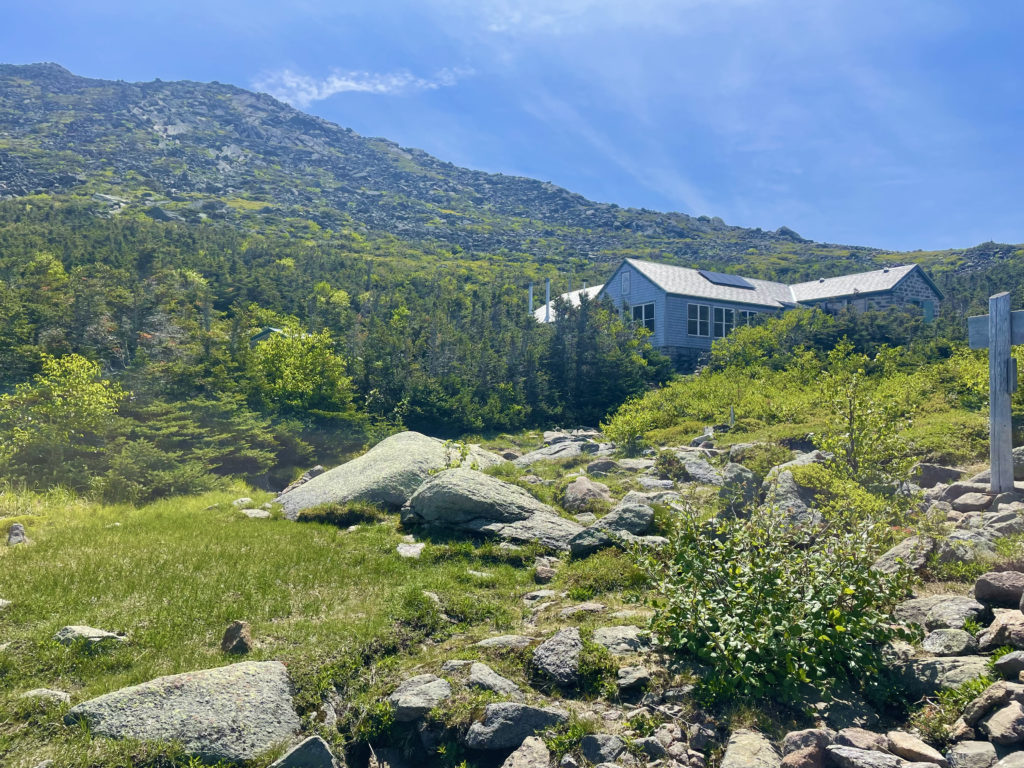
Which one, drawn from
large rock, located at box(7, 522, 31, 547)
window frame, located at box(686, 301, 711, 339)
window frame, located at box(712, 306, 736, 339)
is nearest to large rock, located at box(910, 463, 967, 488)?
large rock, located at box(7, 522, 31, 547)

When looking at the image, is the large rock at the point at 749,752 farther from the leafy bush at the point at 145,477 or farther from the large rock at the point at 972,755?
the leafy bush at the point at 145,477

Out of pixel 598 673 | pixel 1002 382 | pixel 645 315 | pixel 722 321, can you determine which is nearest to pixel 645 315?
pixel 645 315

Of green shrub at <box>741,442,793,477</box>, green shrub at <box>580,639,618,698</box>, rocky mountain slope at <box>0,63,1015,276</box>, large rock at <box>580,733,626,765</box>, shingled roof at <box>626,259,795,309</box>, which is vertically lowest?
large rock at <box>580,733,626,765</box>

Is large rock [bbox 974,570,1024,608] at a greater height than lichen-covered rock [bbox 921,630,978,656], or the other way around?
large rock [bbox 974,570,1024,608]

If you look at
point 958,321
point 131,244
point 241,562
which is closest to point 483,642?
point 241,562

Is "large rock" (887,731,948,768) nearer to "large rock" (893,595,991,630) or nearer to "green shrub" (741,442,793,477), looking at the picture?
"large rock" (893,595,991,630)

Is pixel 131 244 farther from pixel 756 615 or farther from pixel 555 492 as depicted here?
pixel 756 615

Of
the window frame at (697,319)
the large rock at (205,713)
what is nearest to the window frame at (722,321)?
the window frame at (697,319)

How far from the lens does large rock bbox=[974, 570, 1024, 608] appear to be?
217 inches

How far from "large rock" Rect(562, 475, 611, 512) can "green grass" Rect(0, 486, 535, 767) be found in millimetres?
3290

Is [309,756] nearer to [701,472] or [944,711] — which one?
[944,711]

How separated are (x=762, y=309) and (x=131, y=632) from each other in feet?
130

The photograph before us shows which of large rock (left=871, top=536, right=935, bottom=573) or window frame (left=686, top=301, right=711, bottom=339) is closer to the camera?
large rock (left=871, top=536, right=935, bottom=573)

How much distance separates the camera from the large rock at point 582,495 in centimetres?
1240
